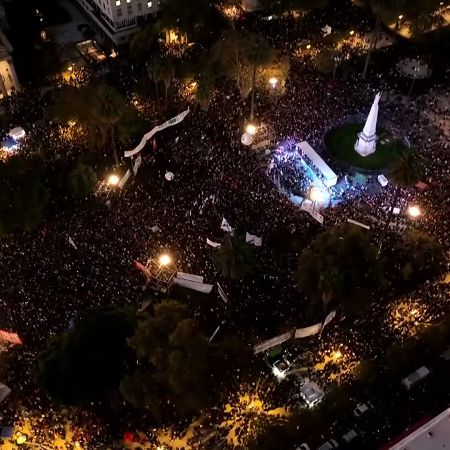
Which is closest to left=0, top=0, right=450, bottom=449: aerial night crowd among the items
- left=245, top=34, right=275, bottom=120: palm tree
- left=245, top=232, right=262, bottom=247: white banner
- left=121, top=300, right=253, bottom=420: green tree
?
left=245, top=232, right=262, bottom=247: white banner

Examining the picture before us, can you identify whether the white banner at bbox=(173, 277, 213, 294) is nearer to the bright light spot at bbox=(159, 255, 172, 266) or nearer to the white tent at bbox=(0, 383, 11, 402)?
the bright light spot at bbox=(159, 255, 172, 266)

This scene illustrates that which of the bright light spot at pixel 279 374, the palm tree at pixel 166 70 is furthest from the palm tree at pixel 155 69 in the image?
the bright light spot at pixel 279 374

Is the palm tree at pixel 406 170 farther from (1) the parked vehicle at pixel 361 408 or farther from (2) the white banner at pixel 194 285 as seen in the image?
(2) the white banner at pixel 194 285

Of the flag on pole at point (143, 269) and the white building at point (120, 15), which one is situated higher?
the white building at point (120, 15)

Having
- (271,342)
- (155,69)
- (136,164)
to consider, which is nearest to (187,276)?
(271,342)

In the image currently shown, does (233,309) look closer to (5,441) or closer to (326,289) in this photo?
(326,289)

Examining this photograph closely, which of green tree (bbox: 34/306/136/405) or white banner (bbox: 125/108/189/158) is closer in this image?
green tree (bbox: 34/306/136/405)

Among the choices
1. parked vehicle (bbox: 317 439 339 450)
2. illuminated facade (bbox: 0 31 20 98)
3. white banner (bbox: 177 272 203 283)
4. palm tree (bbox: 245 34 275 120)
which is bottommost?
parked vehicle (bbox: 317 439 339 450)

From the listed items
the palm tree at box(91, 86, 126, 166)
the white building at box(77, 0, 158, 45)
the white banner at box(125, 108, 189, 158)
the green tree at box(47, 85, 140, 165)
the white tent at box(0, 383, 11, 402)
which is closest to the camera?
the white tent at box(0, 383, 11, 402)
